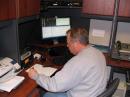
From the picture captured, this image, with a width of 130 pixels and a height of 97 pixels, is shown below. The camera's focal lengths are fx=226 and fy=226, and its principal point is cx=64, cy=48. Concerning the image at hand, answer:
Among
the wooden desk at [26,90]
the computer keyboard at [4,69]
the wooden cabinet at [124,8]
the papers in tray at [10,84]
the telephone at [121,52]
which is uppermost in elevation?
the wooden cabinet at [124,8]

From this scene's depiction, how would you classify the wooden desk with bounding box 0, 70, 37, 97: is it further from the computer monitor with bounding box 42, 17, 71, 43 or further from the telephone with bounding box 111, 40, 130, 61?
the telephone with bounding box 111, 40, 130, 61

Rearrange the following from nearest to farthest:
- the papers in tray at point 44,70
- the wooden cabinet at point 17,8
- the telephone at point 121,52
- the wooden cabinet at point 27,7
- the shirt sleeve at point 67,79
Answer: the shirt sleeve at point 67,79 < the wooden cabinet at point 17,8 < the wooden cabinet at point 27,7 < the papers in tray at point 44,70 < the telephone at point 121,52

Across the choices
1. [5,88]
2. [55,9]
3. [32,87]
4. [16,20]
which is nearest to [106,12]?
[55,9]

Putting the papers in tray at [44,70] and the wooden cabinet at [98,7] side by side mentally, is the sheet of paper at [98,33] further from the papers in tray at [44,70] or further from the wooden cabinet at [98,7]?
the papers in tray at [44,70]

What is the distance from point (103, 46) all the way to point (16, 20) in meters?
1.43

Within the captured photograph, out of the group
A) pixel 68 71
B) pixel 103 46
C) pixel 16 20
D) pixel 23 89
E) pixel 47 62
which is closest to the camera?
pixel 68 71

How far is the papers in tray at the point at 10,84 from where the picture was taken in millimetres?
1795

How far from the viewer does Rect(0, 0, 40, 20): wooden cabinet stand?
73.9 inches

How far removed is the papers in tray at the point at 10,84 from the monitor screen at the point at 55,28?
1.14 m

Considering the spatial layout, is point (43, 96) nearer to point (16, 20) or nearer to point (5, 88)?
point (5, 88)

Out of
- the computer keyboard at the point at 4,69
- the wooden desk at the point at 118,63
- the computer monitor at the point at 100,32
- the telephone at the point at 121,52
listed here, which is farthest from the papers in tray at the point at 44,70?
the computer monitor at the point at 100,32

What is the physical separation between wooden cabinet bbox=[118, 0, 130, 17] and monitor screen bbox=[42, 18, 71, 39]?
0.80 metres

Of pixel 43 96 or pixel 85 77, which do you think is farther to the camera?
pixel 43 96

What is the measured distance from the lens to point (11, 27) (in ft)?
7.09
